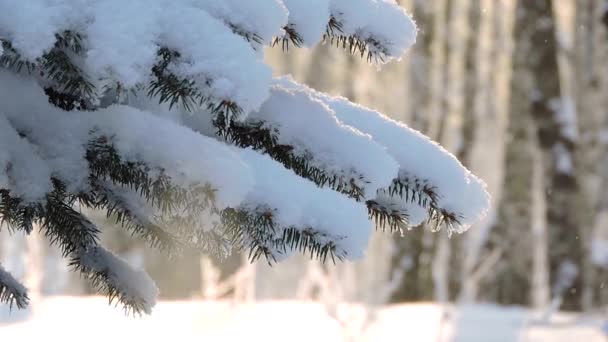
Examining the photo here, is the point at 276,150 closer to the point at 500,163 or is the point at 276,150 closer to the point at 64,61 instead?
the point at 64,61

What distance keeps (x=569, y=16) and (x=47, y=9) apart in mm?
12099

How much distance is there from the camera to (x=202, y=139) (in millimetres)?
1299

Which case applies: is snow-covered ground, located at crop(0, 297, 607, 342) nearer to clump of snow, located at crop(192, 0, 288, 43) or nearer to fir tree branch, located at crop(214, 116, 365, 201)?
fir tree branch, located at crop(214, 116, 365, 201)

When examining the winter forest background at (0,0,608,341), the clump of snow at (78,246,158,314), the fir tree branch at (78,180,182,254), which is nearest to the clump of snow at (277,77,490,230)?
the fir tree branch at (78,180,182,254)

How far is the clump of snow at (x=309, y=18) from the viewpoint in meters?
1.41

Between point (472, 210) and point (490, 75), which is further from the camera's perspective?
point (490, 75)

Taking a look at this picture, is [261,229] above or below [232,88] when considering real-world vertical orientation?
below

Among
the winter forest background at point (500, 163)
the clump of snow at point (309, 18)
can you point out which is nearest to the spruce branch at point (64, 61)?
the clump of snow at point (309, 18)

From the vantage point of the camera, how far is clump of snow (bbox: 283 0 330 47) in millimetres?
1408

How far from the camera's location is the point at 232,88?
1.16 metres

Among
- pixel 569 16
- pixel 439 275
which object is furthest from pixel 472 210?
pixel 569 16

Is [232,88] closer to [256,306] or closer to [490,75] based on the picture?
[256,306]

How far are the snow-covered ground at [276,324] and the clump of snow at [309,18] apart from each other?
3.41 metres

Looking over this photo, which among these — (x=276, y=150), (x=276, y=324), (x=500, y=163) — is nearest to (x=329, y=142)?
(x=276, y=150)
